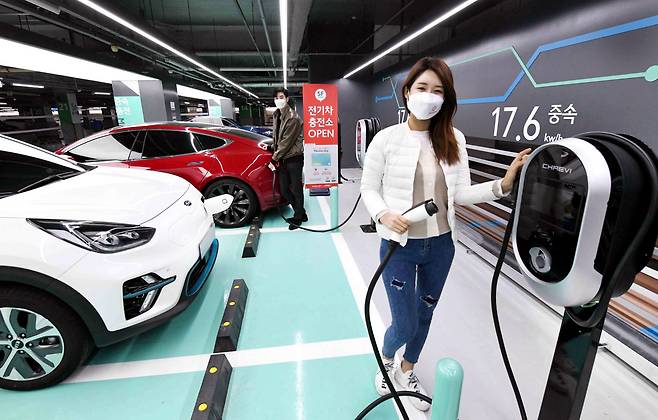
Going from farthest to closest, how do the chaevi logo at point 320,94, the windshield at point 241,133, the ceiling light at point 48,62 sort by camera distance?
the ceiling light at point 48,62, the chaevi logo at point 320,94, the windshield at point 241,133

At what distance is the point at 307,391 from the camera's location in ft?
6.05

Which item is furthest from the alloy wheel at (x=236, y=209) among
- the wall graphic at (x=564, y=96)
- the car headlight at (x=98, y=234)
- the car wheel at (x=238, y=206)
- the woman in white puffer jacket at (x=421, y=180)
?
the woman in white puffer jacket at (x=421, y=180)

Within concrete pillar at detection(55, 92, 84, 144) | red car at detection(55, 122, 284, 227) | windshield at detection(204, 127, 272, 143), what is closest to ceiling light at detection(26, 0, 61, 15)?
red car at detection(55, 122, 284, 227)

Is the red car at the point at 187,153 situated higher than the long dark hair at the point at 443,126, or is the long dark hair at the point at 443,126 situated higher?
the long dark hair at the point at 443,126

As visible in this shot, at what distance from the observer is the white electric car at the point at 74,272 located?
167 centimetres

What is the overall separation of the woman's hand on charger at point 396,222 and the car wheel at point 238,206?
323 centimetres

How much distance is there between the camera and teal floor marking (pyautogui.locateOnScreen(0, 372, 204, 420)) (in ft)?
5.59

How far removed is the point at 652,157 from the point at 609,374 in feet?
5.77

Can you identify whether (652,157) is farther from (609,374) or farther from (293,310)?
(293,310)

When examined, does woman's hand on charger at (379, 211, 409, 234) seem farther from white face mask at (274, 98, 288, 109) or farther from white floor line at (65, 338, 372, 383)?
white face mask at (274, 98, 288, 109)

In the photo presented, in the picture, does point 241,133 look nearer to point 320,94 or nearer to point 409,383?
point 320,94

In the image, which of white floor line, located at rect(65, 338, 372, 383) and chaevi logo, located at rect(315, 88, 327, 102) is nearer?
white floor line, located at rect(65, 338, 372, 383)

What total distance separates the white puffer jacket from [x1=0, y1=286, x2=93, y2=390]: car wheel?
1.70 metres

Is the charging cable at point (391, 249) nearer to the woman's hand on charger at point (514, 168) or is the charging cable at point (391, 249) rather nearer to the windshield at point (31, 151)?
the woman's hand on charger at point (514, 168)
